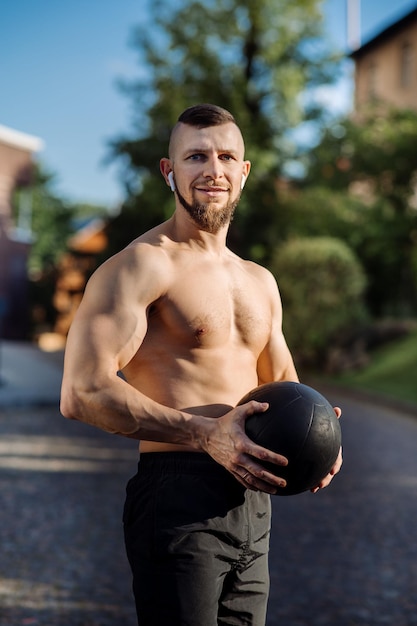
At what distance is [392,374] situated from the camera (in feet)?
64.0

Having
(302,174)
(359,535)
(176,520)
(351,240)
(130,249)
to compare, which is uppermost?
(302,174)

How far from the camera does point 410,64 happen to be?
3559 cm

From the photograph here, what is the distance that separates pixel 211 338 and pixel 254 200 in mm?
28121

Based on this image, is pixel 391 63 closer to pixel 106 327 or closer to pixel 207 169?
pixel 207 169

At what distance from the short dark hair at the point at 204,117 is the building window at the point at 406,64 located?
34.9 meters

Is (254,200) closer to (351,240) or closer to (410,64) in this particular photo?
(351,240)

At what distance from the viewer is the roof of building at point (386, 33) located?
35056mm

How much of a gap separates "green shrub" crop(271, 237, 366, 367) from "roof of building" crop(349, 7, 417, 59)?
16.8m

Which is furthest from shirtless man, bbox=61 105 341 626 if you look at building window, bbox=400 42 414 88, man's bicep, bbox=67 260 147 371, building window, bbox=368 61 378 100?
building window, bbox=368 61 378 100

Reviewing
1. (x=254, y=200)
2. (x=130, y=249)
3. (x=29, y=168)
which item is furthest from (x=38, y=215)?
(x=130, y=249)

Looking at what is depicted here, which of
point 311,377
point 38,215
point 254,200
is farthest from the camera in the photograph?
point 38,215

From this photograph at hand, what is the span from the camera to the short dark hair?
2.69 metres

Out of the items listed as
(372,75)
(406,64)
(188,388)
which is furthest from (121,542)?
(372,75)

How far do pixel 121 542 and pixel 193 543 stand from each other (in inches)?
163
